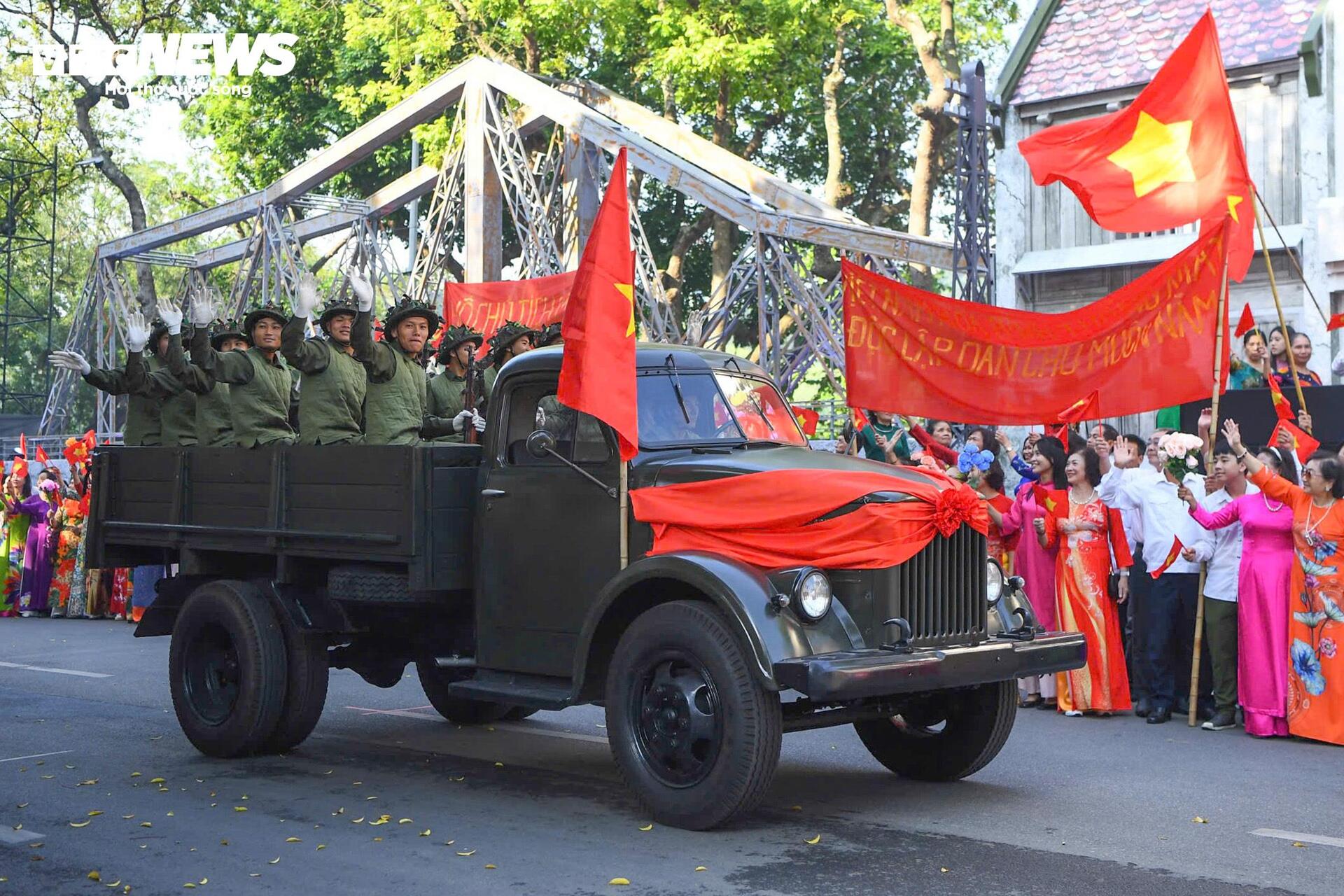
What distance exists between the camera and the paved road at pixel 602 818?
6121 millimetres

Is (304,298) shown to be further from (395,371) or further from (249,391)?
(249,391)

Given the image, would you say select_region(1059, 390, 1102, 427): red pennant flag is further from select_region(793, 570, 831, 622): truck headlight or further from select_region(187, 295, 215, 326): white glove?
select_region(187, 295, 215, 326): white glove

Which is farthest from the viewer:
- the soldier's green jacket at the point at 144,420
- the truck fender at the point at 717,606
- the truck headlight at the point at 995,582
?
the soldier's green jacket at the point at 144,420

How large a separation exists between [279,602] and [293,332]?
159 cm

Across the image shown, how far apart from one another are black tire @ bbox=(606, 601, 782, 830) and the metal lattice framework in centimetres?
1219

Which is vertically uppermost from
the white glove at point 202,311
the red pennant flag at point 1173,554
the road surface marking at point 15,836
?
the white glove at point 202,311

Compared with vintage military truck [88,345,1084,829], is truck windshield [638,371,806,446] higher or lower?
higher

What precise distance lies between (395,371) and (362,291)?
715mm

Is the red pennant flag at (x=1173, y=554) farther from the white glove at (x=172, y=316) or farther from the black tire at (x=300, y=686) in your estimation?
the white glove at (x=172, y=316)

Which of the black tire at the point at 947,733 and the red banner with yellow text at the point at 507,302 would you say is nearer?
the black tire at the point at 947,733

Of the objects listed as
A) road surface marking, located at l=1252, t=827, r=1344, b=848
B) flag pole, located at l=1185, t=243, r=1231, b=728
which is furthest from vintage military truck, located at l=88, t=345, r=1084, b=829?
flag pole, located at l=1185, t=243, r=1231, b=728

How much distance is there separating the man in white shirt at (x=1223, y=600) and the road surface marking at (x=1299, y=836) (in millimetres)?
3199

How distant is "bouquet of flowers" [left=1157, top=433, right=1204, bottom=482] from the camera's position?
1008cm

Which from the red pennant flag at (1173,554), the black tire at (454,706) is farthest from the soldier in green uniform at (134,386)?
the red pennant flag at (1173,554)
